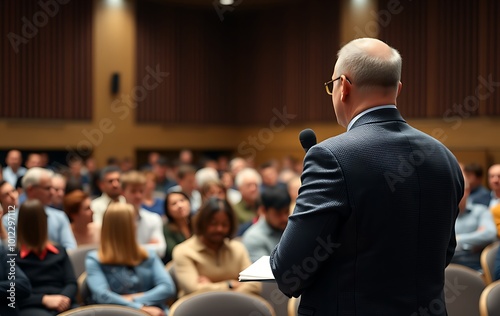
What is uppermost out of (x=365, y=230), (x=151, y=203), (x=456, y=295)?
(x=365, y=230)

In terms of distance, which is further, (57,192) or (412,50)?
(412,50)

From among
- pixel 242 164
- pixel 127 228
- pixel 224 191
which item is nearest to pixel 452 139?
pixel 242 164

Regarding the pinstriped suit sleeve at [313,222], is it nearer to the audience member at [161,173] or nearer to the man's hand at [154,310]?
the man's hand at [154,310]

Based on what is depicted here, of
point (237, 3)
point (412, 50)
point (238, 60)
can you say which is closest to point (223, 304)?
point (412, 50)

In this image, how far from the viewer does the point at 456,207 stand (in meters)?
1.81

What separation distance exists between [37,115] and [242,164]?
5.93 meters

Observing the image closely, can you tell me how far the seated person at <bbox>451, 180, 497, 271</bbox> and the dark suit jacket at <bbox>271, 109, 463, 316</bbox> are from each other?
381 centimetres

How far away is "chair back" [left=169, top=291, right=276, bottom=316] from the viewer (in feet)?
10.8

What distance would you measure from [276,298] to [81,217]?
1929 millimetres

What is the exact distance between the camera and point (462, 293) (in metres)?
3.97

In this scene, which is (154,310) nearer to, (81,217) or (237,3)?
(81,217)

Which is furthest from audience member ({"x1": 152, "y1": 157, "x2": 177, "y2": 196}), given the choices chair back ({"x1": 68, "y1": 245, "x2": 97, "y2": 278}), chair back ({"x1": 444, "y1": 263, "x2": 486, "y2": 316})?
chair back ({"x1": 444, "y1": 263, "x2": 486, "y2": 316})

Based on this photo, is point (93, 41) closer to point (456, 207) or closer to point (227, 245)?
Answer: point (227, 245)

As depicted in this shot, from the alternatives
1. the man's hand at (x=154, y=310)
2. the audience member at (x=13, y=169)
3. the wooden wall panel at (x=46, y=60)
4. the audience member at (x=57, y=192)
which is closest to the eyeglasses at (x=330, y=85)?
the man's hand at (x=154, y=310)
